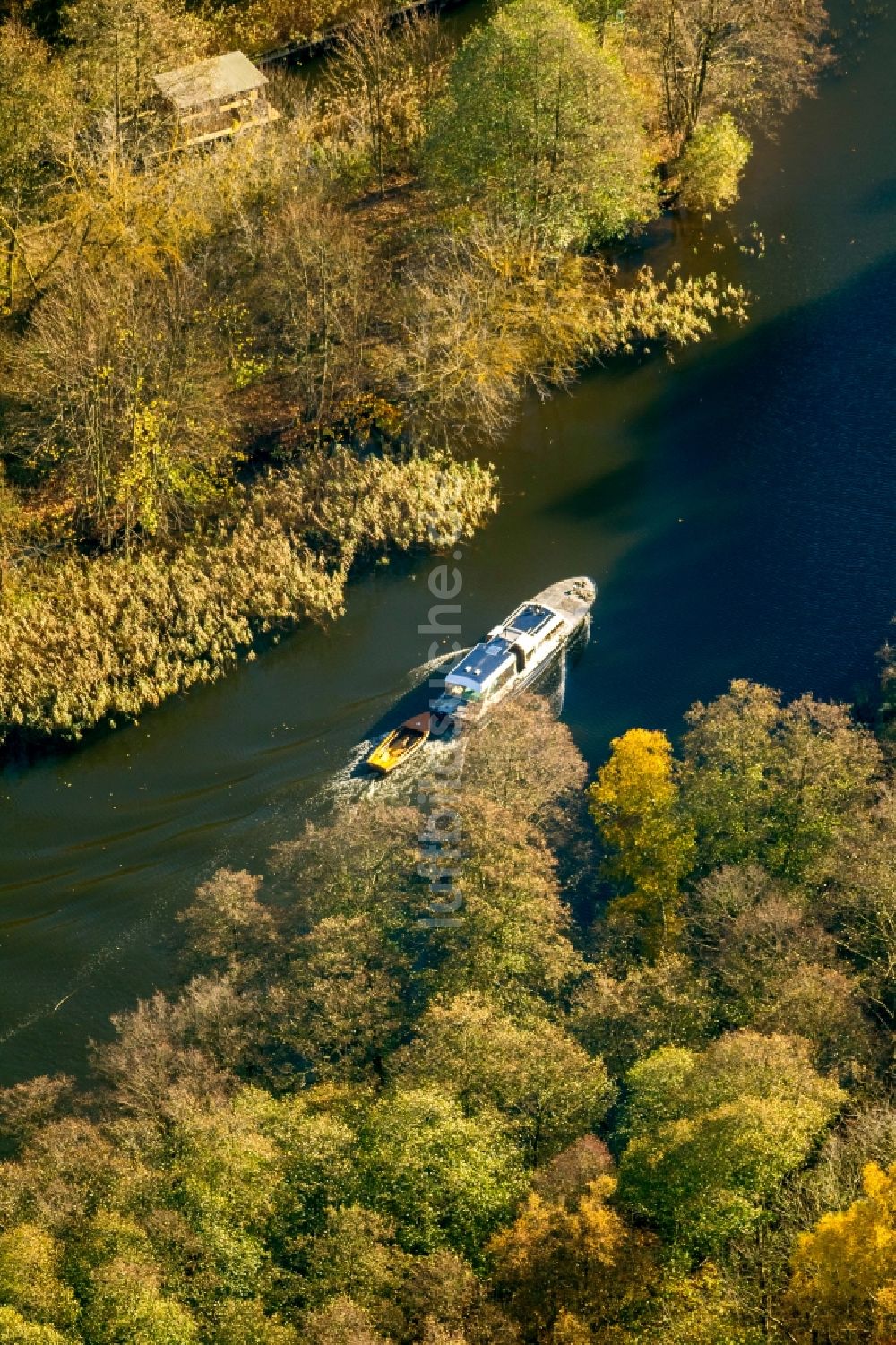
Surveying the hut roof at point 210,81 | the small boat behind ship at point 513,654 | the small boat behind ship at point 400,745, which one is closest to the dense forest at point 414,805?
the small boat behind ship at point 400,745

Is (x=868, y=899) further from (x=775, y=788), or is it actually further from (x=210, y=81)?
(x=210, y=81)

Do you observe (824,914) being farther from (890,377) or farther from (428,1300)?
(890,377)

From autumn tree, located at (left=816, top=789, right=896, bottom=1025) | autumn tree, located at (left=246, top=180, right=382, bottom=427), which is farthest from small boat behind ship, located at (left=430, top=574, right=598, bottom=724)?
autumn tree, located at (left=246, top=180, right=382, bottom=427)

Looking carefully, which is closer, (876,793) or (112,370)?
(876,793)

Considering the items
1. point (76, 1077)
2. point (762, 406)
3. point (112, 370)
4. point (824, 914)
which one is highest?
point (112, 370)

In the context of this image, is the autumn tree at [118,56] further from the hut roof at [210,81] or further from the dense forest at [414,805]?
the hut roof at [210,81]

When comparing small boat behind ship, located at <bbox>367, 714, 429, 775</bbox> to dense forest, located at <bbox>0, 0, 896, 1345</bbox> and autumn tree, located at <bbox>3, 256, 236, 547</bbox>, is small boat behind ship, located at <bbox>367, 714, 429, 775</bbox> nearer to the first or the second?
dense forest, located at <bbox>0, 0, 896, 1345</bbox>

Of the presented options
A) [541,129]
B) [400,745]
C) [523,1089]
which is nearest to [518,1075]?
[523,1089]

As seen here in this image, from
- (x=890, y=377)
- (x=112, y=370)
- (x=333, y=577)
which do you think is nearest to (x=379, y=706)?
(x=333, y=577)
